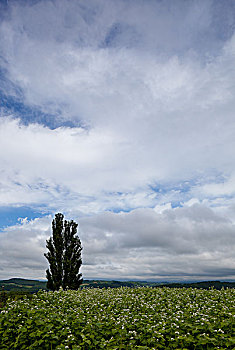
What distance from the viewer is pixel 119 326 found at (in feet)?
31.7

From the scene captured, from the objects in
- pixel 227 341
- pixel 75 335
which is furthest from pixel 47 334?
pixel 227 341

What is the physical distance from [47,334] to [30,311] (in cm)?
273

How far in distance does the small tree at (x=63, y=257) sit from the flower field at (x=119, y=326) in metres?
12.1

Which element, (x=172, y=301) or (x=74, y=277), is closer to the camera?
(x=172, y=301)

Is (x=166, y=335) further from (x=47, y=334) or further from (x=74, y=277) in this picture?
(x=74, y=277)

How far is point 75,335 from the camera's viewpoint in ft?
31.3

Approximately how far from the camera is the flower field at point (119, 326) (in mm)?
8477

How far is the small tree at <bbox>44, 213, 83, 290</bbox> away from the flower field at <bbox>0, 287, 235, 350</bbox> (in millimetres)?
12144

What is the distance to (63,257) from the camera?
1024 inches

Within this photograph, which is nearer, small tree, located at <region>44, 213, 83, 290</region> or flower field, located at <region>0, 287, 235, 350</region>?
flower field, located at <region>0, 287, 235, 350</region>

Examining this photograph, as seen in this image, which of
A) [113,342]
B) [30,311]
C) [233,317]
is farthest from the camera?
[30,311]

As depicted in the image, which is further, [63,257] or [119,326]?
[63,257]

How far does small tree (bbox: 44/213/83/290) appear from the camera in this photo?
82.8 ft

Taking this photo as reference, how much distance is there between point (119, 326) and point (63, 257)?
17.5 meters
